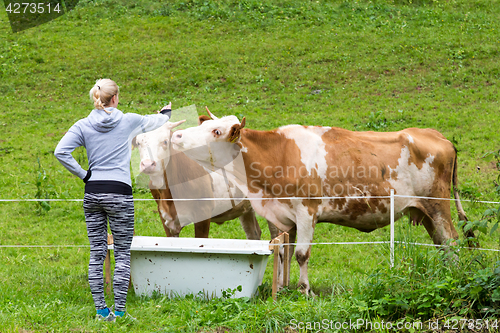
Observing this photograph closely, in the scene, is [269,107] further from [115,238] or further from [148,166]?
[115,238]

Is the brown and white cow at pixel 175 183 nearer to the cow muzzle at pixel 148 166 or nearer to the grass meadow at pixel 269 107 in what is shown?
the cow muzzle at pixel 148 166

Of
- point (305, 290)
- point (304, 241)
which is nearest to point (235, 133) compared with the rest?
point (304, 241)

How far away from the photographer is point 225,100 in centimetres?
1603

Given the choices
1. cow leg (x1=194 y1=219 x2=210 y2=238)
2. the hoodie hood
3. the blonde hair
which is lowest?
cow leg (x1=194 y1=219 x2=210 y2=238)

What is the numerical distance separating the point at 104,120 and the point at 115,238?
1.01m

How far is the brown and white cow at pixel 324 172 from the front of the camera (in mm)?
5441

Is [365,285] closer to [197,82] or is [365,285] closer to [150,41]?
[197,82]

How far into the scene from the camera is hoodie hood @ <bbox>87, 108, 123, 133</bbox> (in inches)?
162

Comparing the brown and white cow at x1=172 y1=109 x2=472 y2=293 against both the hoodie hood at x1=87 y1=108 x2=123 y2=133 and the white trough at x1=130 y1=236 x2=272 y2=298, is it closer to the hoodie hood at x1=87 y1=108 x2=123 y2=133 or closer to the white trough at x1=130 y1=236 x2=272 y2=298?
the white trough at x1=130 y1=236 x2=272 y2=298

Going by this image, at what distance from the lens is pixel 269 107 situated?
15469 millimetres

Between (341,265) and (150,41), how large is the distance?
16.0 m

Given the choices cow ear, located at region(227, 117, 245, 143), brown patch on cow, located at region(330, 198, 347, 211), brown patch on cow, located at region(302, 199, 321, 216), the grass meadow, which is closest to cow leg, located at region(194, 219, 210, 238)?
the grass meadow

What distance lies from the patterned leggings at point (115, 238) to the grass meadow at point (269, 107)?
29 centimetres

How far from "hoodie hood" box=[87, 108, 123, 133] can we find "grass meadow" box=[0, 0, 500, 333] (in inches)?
64.4
